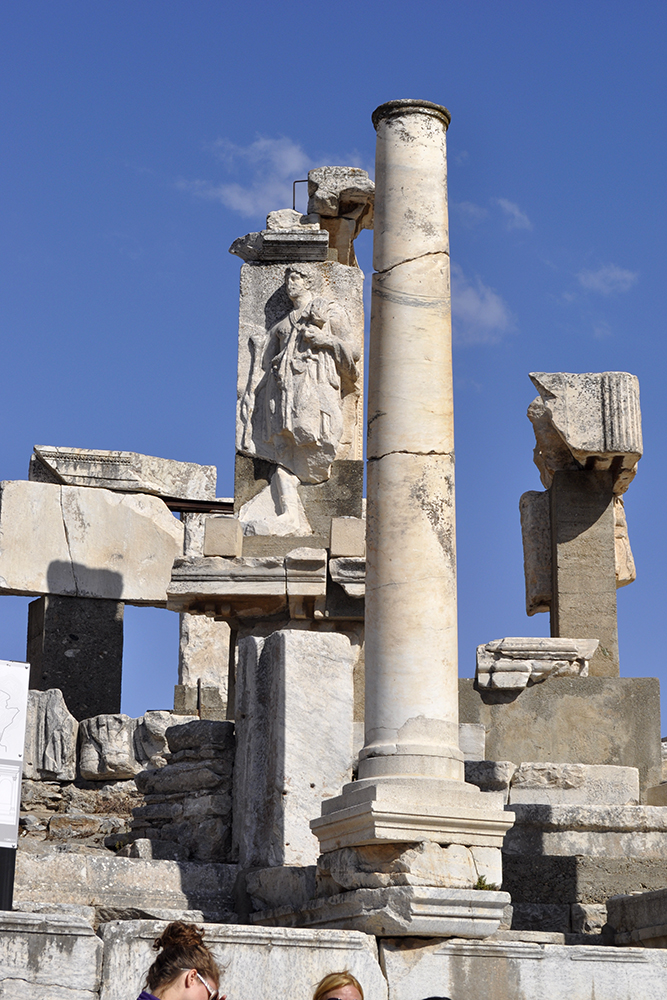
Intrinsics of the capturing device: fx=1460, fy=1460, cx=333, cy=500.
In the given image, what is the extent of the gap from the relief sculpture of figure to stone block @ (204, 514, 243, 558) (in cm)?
99

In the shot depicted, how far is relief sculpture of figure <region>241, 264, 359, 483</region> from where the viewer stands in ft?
41.0

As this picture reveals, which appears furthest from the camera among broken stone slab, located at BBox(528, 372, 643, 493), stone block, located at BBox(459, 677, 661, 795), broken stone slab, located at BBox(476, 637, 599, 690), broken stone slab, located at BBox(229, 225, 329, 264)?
broken stone slab, located at BBox(229, 225, 329, 264)

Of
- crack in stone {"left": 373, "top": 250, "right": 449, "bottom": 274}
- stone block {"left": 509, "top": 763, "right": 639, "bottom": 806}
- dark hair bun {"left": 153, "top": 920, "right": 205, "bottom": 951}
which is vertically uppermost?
crack in stone {"left": 373, "top": 250, "right": 449, "bottom": 274}

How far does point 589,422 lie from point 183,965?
8183 millimetres

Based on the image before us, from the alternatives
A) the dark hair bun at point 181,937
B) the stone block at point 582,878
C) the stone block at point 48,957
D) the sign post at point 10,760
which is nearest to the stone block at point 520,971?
the stone block at point 48,957

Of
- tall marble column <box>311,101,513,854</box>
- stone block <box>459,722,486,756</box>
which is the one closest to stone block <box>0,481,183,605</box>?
stone block <box>459,722,486,756</box>

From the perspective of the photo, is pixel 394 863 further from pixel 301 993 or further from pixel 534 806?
pixel 534 806

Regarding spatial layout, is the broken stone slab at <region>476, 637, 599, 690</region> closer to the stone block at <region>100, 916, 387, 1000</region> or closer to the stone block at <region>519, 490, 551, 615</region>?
the stone block at <region>519, 490, 551, 615</region>

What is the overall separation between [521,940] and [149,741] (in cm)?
667

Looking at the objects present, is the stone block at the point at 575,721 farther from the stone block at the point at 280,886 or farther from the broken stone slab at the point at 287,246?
the broken stone slab at the point at 287,246

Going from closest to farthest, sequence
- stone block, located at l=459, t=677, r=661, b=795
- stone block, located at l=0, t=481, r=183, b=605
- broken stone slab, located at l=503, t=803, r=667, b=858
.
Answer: broken stone slab, located at l=503, t=803, r=667, b=858 < stone block, located at l=459, t=677, r=661, b=795 < stone block, located at l=0, t=481, r=183, b=605

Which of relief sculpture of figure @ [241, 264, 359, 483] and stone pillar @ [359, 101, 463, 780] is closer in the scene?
stone pillar @ [359, 101, 463, 780]

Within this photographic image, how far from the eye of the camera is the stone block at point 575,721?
32.6 feet

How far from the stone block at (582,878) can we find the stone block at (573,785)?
2.72 feet
